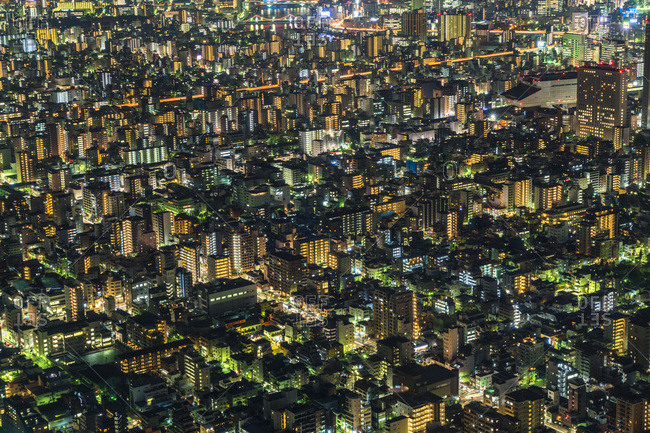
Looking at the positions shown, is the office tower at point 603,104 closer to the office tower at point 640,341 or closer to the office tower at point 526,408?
the office tower at point 640,341

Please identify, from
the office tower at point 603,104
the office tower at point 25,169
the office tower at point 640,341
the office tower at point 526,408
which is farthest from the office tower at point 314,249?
the office tower at point 603,104

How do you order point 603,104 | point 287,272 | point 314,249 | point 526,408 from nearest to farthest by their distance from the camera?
point 526,408
point 287,272
point 314,249
point 603,104

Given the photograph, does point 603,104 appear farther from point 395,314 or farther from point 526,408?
point 526,408

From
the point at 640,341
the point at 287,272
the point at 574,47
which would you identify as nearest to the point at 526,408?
the point at 640,341

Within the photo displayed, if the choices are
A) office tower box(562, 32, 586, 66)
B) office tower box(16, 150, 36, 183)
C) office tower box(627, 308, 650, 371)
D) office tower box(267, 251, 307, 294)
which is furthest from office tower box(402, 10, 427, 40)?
office tower box(627, 308, 650, 371)

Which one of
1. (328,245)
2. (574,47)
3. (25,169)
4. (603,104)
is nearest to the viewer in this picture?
(328,245)

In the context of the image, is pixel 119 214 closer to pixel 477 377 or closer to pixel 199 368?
pixel 199 368

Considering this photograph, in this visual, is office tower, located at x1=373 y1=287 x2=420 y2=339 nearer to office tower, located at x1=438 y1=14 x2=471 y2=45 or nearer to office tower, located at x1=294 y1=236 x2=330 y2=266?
office tower, located at x1=294 y1=236 x2=330 y2=266
